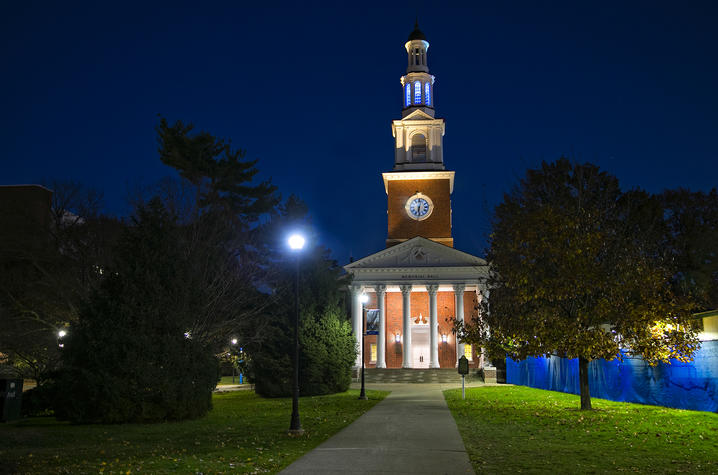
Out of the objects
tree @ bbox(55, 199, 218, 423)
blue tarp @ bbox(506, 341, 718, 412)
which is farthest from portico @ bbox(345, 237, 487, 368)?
tree @ bbox(55, 199, 218, 423)

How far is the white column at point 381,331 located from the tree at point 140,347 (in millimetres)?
34156

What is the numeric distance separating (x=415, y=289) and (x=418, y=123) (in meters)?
16.4

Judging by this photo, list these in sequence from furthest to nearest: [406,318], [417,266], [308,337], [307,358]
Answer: [417,266], [406,318], [308,337], [307,358]

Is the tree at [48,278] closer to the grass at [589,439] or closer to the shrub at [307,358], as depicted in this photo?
the shrub at [307,358]

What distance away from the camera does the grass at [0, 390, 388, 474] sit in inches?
398

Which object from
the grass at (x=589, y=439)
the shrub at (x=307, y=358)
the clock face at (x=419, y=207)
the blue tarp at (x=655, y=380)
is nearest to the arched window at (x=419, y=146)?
the clock face at (x=419, y=207)

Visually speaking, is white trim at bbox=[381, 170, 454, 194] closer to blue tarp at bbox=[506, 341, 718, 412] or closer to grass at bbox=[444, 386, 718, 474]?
blue tarp at bbox=[506, 341, 718, 412]

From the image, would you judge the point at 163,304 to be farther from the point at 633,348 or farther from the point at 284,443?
the point at 633,348

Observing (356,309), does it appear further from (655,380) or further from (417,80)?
(655,380)

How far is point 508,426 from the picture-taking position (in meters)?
15.8

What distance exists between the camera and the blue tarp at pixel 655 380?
1783 centimetres

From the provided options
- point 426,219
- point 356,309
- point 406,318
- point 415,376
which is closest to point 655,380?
point 415,376

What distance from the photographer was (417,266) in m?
53.3

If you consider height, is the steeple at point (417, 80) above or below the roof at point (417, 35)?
below
